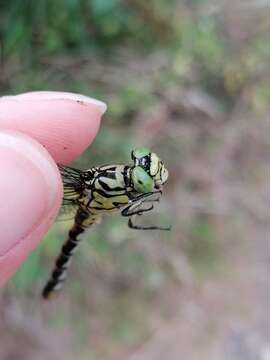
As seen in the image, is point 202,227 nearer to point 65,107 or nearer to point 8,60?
point 8,60

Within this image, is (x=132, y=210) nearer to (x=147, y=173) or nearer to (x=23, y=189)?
(x=147, y=173)

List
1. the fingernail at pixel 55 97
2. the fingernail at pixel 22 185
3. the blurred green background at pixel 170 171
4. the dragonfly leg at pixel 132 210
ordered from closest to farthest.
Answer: the fingernail at pixel 22 185, the dragonfly leg at pixel 132 210, the fingernail at pixel 55 97, the blurred green background at pixel 170 171

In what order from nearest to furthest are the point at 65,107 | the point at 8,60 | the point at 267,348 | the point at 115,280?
1. the point at 65,107
2. the point at 8,60
3. the point at 115,280
4. the point at 267,348

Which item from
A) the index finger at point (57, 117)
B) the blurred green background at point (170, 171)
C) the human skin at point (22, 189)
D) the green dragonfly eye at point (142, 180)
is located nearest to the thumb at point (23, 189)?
the human skin at point (22, 189)

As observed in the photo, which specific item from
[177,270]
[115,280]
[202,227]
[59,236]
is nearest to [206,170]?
[202,227]

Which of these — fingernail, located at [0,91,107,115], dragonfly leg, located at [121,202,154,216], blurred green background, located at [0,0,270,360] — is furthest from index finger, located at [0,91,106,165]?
blurred green background, located at [0,0,270,360]

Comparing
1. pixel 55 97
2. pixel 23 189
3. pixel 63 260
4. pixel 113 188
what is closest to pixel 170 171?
pixel 63 260

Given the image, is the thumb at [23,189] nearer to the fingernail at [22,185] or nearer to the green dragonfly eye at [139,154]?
the fingernail at [22,185]
